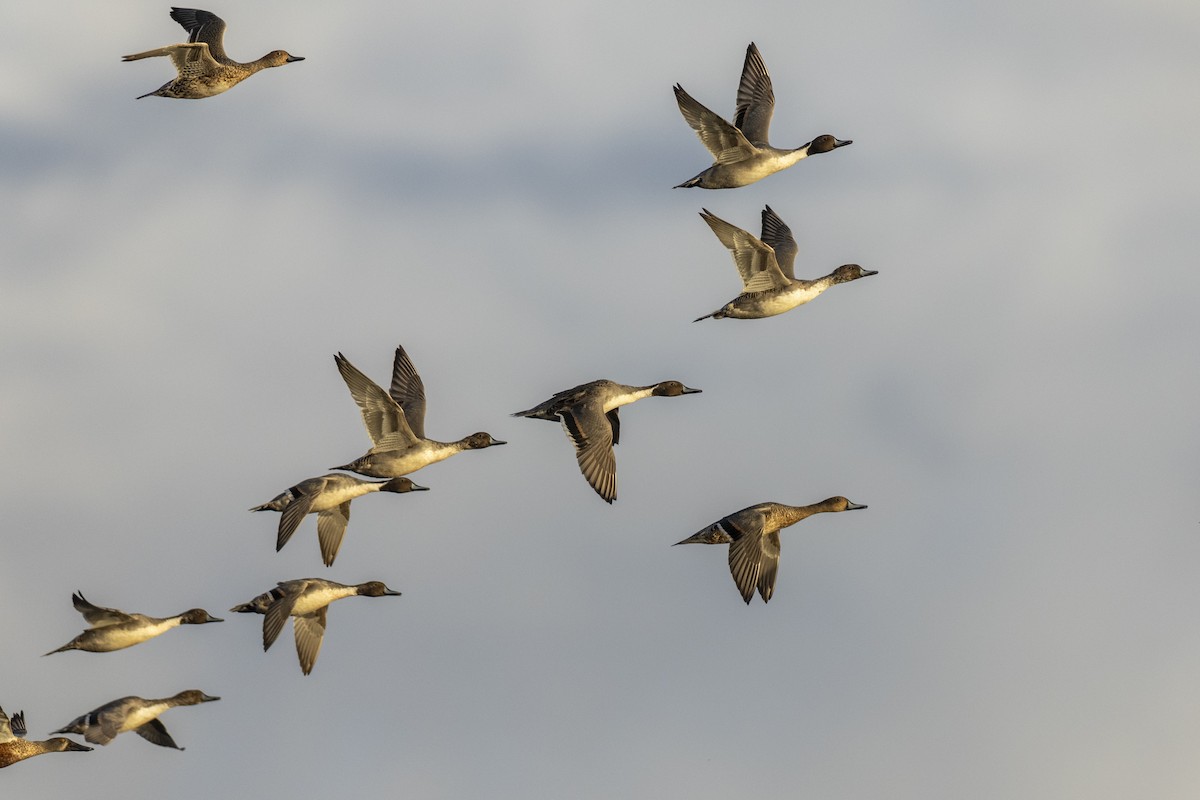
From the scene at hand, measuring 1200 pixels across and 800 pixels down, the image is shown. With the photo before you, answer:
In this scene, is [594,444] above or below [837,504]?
above

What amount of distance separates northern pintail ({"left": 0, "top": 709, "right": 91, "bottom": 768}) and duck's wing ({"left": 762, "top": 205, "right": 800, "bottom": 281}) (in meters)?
17.4

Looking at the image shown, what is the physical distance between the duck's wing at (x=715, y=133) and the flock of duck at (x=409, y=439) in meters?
0.03

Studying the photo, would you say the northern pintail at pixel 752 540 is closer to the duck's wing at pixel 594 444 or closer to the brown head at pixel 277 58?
the duck's wing at pixel 594 444

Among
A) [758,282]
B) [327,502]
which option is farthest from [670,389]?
[327,502]

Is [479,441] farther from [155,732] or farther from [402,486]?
[155,732]

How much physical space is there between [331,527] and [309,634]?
7.48 feet

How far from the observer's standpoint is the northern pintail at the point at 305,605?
39219mm

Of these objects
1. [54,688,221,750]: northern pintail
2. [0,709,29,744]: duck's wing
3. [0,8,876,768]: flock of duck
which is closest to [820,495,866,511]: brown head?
[0,8,876,768]: flock of duck

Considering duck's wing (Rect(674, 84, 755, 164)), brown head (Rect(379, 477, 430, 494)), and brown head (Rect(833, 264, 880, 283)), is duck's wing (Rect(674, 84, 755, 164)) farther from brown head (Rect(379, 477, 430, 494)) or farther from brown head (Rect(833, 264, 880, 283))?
brown head (Rect(379, 477, 430, 494))

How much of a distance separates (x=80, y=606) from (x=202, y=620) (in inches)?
120

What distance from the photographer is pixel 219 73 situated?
3891 cm

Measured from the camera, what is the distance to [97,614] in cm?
3662

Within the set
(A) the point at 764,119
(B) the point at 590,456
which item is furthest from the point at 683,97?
(B) the point at 590,456

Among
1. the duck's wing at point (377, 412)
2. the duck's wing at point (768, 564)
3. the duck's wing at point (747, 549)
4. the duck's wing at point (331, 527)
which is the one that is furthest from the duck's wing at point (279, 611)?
the duck's wing at point (768, 564)
